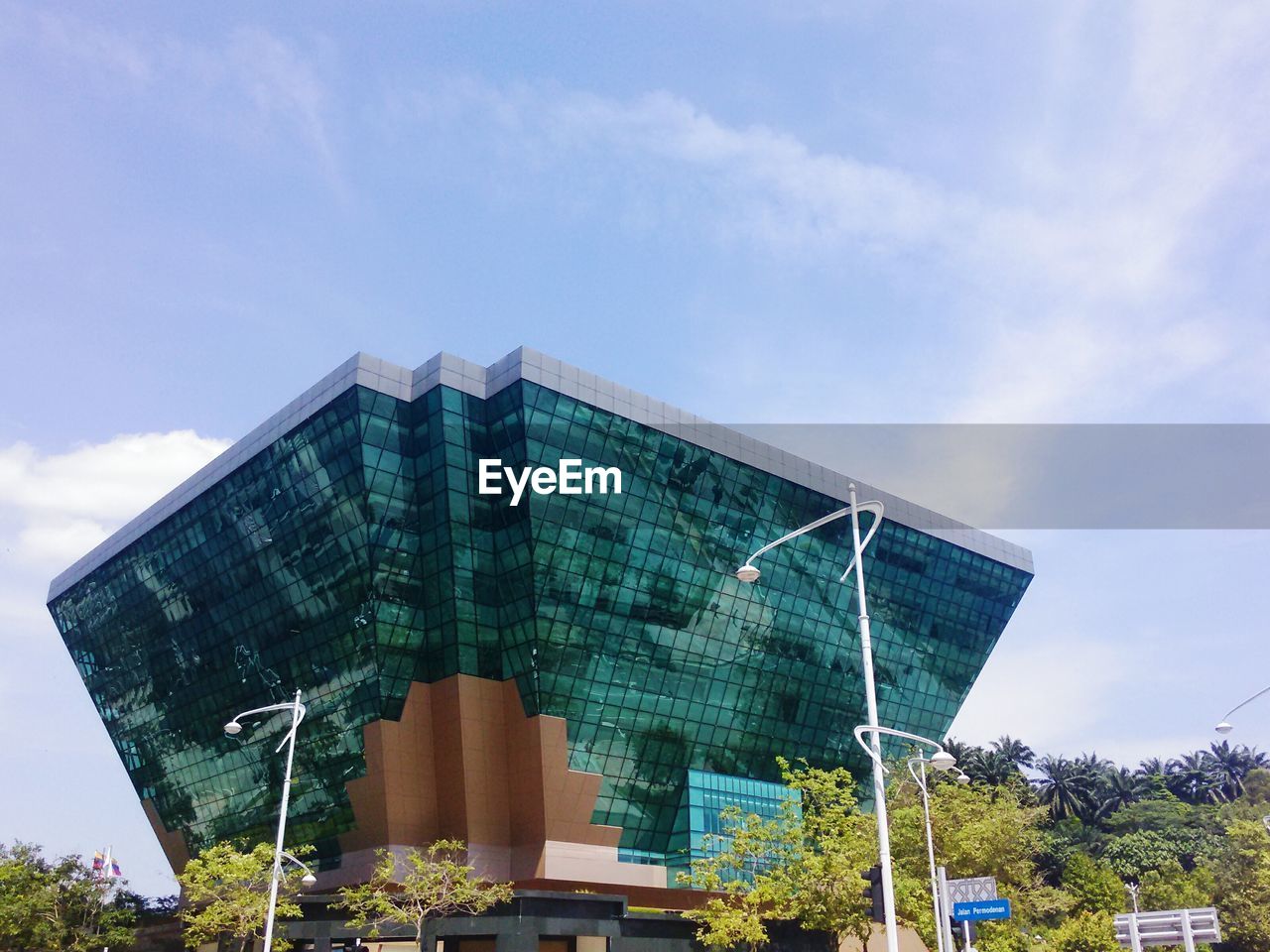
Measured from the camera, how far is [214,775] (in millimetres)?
72812

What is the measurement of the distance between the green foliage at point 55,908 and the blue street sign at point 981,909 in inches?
2606

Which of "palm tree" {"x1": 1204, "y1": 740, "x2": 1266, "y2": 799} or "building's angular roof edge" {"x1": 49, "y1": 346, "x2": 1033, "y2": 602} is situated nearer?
"building's angular roof edge" {"x1": 49, "y1": 346, "x2": 1033, "y2": 602}

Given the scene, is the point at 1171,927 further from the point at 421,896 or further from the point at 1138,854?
the point at 1138,854

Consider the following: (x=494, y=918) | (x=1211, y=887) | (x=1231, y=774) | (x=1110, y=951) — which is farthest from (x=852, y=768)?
(x=1231, y=774)

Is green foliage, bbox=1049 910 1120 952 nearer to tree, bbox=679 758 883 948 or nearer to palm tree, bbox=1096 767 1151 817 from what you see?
tree, bbox=679 758 883 948

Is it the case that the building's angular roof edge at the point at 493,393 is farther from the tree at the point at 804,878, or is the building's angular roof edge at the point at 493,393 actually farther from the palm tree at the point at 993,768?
the palm tree at the point at 993,768

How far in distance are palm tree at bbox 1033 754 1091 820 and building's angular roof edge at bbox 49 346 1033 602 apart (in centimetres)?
Answer: 5634

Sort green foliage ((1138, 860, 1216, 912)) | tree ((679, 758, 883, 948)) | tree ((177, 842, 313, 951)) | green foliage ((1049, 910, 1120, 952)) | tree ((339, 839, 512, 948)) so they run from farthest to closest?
1. green foliage ((1138, 860, 1216, 912))
2. green foliage ((1049, 910, 1120, 952))
3. tree ((177, 842, 313, 951))
4. tree ((339, 839, 512, 948))
5. tree ((679, 758, 883, 948))

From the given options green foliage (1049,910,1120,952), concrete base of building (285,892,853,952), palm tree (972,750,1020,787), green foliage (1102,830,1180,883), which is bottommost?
green foliage (1049,910,1120,952)

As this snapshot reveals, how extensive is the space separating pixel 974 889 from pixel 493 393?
128 feet

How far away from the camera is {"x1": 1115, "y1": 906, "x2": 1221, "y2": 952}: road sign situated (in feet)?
69.7

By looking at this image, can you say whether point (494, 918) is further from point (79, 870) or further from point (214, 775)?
point (79, 870)

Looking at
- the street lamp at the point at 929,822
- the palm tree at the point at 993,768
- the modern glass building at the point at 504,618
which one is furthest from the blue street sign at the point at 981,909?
the palm tree at the point at 993,768

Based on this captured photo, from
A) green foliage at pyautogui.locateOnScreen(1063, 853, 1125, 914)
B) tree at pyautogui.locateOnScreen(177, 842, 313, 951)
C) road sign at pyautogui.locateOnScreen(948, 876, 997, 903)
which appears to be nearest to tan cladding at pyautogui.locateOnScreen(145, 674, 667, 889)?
tree at pyautogui.locateOnScreen(177, 842, 313, 951)
